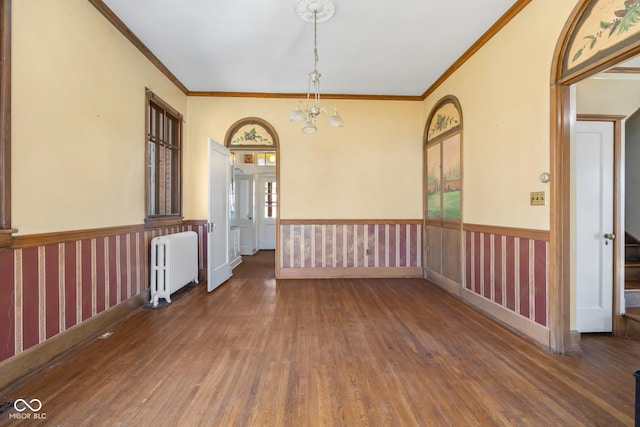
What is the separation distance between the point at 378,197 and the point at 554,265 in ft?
9.41

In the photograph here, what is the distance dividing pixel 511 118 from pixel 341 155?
256 centimetres

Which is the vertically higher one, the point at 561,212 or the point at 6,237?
the point at 561,212

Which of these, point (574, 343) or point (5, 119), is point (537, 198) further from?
point (5, 119)

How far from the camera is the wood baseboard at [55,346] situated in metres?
1.93

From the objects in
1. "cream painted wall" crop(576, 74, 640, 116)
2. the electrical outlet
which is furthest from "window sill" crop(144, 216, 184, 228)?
"cream painted wall" crop(576, 74, 640, 116)

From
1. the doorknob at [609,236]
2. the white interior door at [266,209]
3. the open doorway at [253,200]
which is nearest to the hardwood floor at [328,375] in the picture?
the doorknob at [609,236]

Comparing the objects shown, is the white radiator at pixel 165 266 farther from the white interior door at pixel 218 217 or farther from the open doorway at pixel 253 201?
the open doorway at pixel 253 201

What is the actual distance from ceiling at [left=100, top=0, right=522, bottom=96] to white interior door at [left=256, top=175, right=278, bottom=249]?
12.9 feet

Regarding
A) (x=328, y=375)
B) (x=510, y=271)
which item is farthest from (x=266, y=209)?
(x=328, y=375)

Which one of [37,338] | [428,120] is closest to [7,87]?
[37,338]

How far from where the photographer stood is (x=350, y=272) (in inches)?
196

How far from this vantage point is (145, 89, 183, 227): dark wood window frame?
12.1 feet

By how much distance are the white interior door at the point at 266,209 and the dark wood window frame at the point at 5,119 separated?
20.8ft

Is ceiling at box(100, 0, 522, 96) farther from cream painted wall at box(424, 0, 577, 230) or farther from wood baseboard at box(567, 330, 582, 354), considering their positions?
wood baseboard at box(567, 330, 582, 354)
